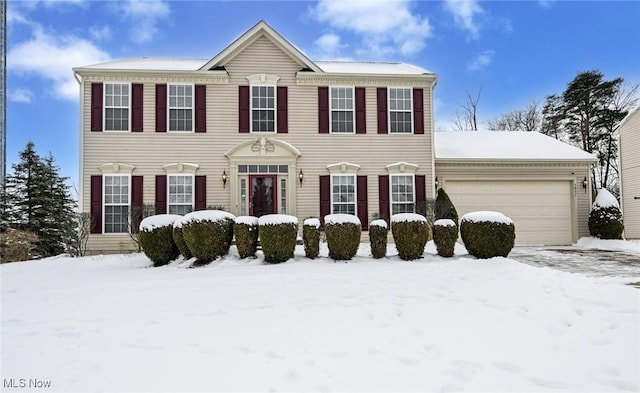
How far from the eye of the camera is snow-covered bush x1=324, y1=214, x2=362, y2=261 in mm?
8367

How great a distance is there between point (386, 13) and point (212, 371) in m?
14.3

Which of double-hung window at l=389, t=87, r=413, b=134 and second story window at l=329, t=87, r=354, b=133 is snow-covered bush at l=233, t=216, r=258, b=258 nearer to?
second story window at l=329, t=87, r=354, b=133

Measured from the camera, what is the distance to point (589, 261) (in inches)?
363

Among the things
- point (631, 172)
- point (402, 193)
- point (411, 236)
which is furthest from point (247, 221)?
point (631, 172)

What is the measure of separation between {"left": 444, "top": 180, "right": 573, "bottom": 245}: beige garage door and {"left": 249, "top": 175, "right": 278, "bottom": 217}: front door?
580 cm

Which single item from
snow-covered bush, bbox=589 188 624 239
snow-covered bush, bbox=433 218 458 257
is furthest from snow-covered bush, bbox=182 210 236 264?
snow-covered bush, bbox=589 188 624 239

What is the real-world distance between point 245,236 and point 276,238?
2.42ft

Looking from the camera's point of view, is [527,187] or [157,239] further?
[527,187]

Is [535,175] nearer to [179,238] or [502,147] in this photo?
[502,147]

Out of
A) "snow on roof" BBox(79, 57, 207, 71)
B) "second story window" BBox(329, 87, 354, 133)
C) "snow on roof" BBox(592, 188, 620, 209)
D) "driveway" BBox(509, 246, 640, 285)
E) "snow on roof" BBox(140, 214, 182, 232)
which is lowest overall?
"driveway" BBox(509, 246, 640, 285)

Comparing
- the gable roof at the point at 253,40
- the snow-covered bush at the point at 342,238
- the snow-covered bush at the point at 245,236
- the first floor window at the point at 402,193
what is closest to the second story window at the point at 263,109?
the gable roof at the point at 253,40

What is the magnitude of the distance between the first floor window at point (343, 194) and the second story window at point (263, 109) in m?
2.65

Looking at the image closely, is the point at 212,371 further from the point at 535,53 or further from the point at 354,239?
the point at 535,53

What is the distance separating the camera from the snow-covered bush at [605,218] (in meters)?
13.0
